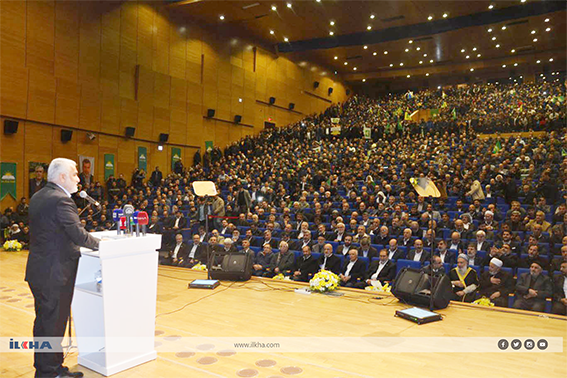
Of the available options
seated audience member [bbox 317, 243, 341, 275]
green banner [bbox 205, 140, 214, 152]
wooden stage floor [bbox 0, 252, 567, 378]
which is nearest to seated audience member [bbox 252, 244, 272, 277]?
wooden stage floor [bbox 0, 252, 567, 378]

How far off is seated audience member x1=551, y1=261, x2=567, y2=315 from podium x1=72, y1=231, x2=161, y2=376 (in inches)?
183

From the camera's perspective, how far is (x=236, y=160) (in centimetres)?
1717

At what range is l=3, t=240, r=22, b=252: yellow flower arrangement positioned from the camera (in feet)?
31.8

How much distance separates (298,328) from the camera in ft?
14.3

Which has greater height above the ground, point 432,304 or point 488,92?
point 488,92

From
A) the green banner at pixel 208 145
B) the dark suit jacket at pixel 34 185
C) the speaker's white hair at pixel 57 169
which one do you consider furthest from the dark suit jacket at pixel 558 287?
the green banner at pixel 208 145

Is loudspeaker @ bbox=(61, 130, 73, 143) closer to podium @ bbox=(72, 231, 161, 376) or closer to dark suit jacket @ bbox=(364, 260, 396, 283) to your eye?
dark suit jacket @ bbox=(364, 260, 396, 283)

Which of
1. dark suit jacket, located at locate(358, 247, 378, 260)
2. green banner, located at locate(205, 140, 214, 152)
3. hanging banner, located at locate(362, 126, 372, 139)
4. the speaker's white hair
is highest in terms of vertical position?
hanging banner, located at locate(362, 126, 372, 139)

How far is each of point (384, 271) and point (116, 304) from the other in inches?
173

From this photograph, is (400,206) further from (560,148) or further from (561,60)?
(561,60)

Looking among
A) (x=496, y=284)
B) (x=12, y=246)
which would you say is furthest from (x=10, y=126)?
(x=496, y=284)

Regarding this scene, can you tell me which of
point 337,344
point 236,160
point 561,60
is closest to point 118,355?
point 337,344

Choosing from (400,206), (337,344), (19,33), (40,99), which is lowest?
(337,344)

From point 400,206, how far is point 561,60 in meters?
19.3
